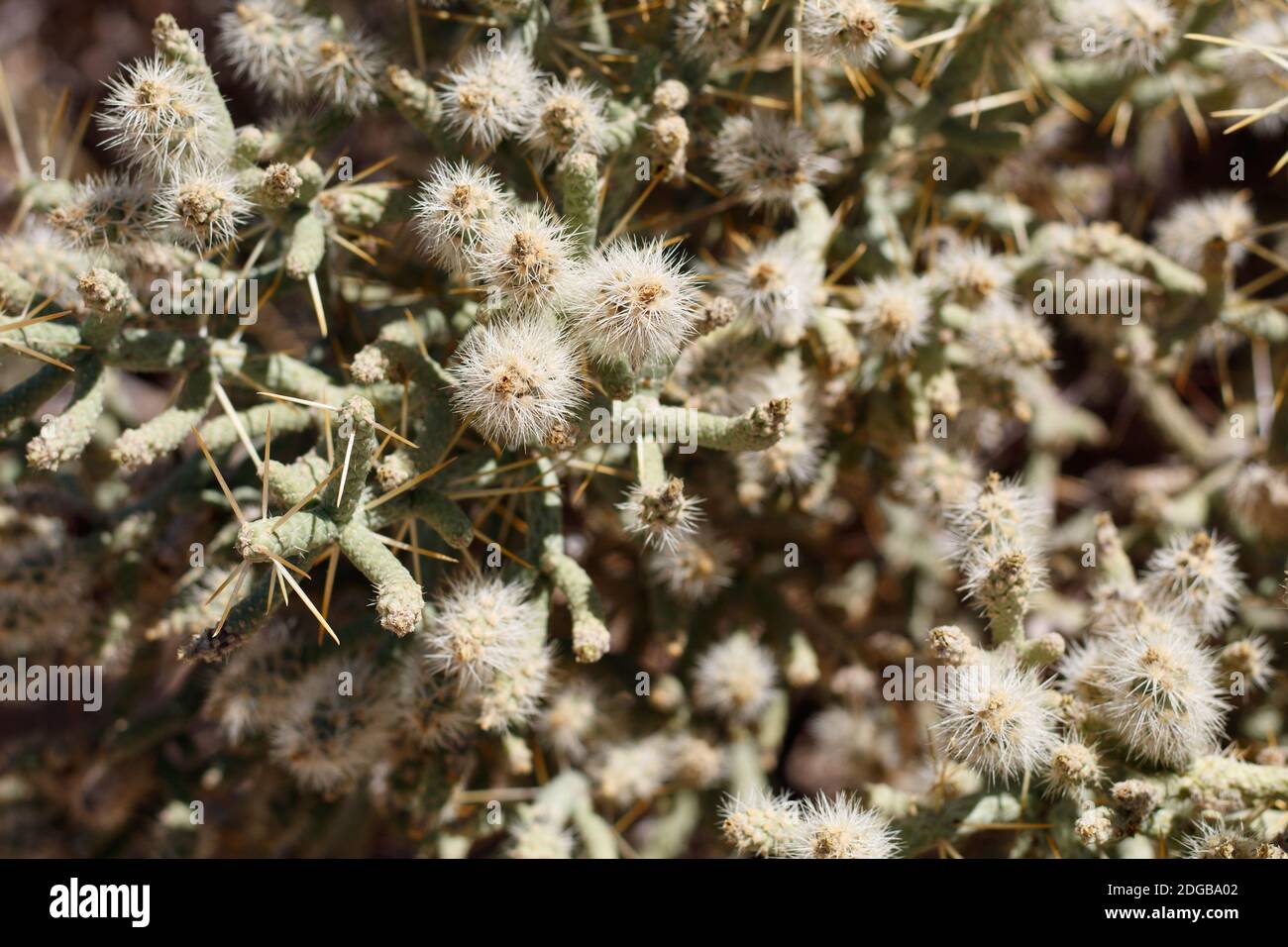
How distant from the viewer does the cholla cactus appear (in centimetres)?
213

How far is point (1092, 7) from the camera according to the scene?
262 cm

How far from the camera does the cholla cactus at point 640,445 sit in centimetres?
213

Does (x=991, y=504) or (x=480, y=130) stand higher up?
(x=480, y=130)

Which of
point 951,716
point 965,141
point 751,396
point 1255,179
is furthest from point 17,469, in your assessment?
point 1255,179

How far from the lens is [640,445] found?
216cm

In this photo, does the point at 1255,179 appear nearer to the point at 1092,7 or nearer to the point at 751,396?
the point at 1092,7

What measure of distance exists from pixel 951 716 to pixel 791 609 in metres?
0.84
